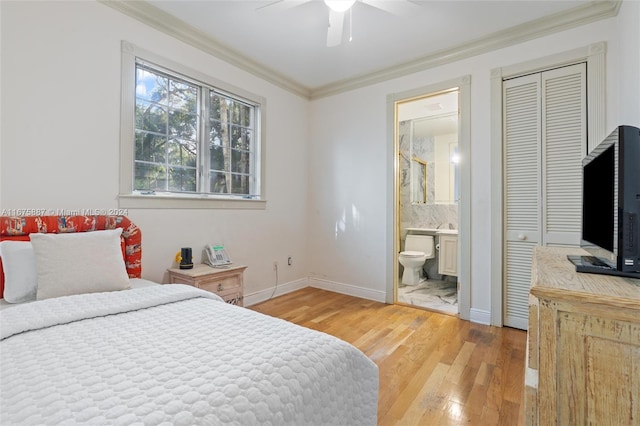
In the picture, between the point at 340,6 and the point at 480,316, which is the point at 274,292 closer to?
the point at 480,316

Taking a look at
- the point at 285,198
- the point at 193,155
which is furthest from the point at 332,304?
the point at 193,155

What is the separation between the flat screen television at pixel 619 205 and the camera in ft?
3.62

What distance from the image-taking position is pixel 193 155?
9.70 feet

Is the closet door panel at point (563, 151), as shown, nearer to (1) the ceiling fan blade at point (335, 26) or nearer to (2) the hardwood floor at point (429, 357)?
(2) the hardwood floor at point (429, 357)

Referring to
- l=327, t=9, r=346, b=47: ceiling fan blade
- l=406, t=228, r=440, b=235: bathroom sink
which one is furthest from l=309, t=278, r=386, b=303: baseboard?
l=327, t=9, r=346, b=47: ceiling fan blade

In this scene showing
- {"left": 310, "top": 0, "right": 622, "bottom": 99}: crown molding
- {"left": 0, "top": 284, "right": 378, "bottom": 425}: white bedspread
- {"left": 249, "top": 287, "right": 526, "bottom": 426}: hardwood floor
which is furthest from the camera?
{"left": 310, "top": 0, "right": 622, "bottom": 99}: crown molding

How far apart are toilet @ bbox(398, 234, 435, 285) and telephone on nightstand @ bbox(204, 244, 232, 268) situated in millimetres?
2502

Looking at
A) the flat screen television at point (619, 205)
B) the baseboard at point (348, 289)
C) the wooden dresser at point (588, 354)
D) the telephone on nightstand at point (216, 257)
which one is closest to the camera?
the wooden dresser at point (588, 354)

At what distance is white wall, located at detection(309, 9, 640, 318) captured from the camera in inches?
99.8

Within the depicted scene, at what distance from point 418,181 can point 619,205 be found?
13.5 feet

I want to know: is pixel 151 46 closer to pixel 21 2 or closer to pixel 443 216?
pixel 21 2

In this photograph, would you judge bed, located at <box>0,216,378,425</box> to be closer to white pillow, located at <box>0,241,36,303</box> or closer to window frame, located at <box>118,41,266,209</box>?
white pillow, located at <box>0,241,36,303</box>

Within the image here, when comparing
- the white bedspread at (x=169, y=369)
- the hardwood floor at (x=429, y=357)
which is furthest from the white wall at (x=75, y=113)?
the hardwood floor at (x=429, y=357)

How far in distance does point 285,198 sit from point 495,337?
8.61 feet
